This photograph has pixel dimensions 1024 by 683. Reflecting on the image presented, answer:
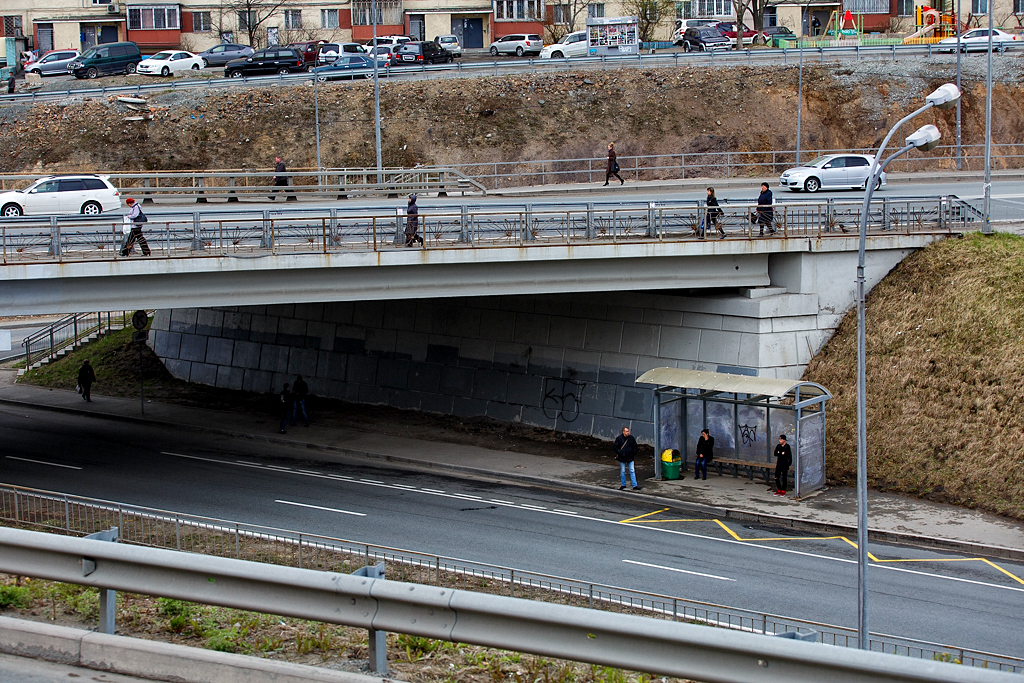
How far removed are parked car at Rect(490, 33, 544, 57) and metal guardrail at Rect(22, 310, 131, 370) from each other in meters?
31.5

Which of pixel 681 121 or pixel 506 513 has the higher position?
pixel 681 121

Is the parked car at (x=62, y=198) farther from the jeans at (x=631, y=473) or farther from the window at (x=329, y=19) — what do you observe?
the window at (x=329, y=19)

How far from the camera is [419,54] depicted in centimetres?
6259

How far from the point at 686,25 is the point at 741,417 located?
1984 inches

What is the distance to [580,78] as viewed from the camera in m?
55.3

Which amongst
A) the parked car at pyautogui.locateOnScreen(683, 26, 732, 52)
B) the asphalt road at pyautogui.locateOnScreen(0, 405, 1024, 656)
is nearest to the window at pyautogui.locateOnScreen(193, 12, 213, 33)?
the parked car at pyautogui.locateOnScreen(683, 26, 732, 52)

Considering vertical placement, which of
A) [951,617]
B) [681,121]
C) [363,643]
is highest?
[681,121]

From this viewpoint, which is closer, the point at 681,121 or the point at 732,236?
the point at 732,236

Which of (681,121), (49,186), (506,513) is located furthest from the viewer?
(681,121)

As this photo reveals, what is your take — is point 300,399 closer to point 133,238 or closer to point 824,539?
point 133,238

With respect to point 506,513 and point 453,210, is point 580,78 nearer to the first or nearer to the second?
point 453,210

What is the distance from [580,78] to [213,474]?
35976 mm

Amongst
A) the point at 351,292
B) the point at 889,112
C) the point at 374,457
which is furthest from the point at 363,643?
the point at 889,112

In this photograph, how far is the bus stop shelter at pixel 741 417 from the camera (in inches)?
933
